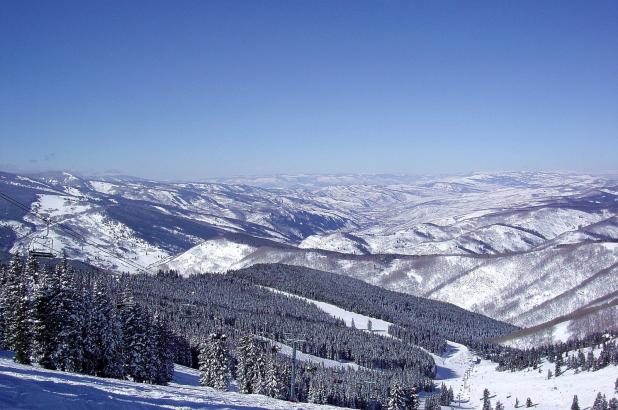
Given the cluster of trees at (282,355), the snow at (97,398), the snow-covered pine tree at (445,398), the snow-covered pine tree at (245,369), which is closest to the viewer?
the snow at (97,398)

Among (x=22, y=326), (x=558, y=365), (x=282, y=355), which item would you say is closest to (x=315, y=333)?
(x=282, y=355)

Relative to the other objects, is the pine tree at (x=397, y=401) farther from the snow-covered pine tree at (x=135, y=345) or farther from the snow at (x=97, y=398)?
the snow at (x=97, y=398)

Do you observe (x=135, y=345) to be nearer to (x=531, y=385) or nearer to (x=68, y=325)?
(x=68, y=325)

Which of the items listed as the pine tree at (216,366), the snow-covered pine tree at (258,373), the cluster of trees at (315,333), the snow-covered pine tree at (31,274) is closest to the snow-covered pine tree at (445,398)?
the cluster of trees at (315,333)

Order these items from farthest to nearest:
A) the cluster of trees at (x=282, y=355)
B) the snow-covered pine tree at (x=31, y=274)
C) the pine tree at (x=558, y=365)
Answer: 1. the pine tree at (x=558, y=365)
2. the cluster of trees at (x=282, y=355)
3. the snow-covered pine tree at (x=31, y=274)

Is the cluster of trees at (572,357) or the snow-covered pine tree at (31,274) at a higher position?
the snow-covered pine tree at (31,274)

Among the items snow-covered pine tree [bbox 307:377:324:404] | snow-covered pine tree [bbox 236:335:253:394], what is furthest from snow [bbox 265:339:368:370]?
snow-covered pine tree [bbox 236:335:253:394]
